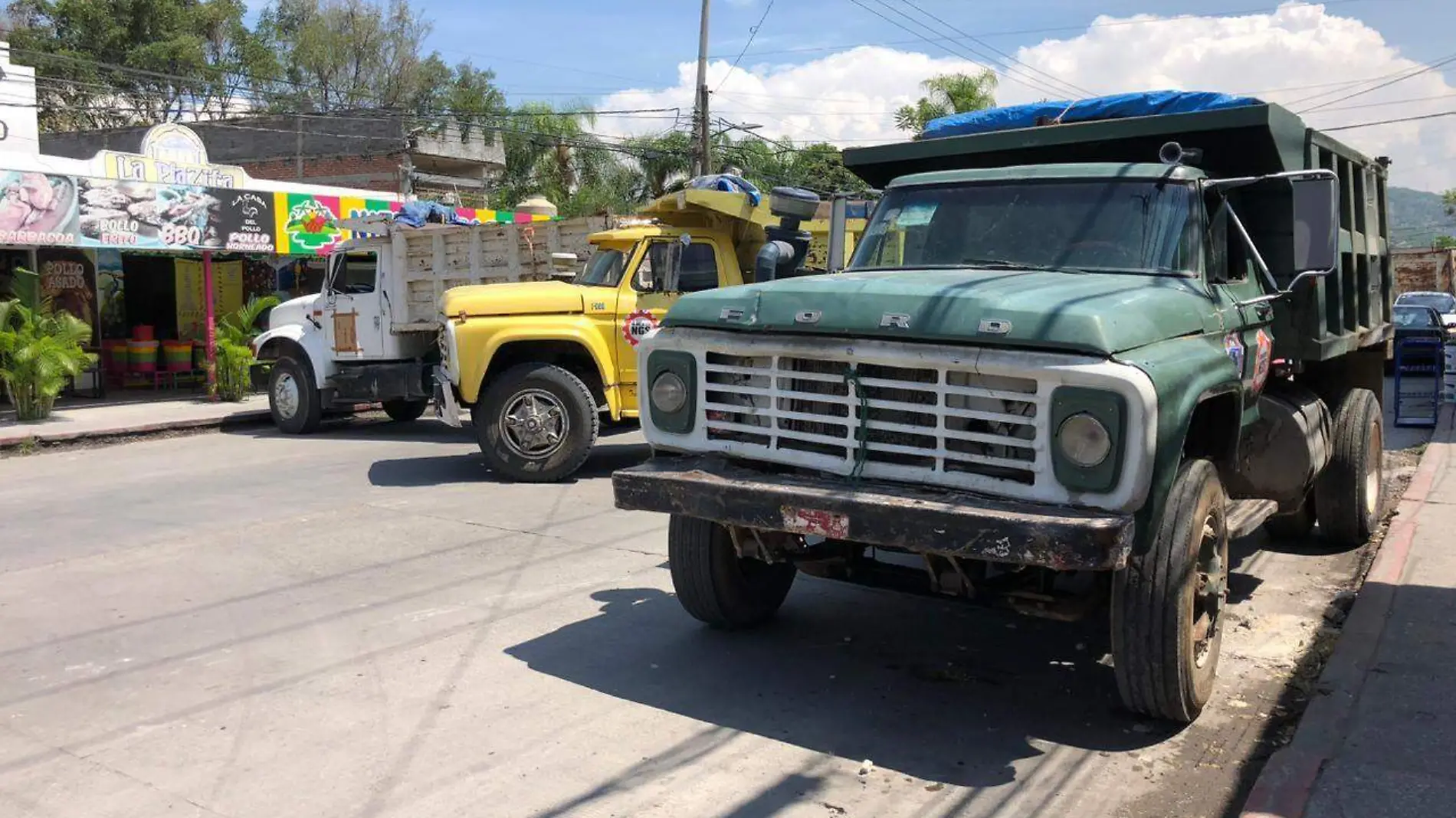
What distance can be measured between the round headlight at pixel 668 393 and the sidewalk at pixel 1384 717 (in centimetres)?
271

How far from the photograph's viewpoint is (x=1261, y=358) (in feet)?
19.0

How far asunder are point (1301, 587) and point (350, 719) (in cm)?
541

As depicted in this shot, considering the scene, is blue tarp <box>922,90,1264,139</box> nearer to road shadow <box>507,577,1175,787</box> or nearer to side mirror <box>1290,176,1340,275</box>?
side mirror <box>1290,176,1340,275</box>

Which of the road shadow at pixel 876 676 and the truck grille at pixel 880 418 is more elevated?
the truck grille at pixel 880 418

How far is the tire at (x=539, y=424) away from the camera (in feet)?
34.8

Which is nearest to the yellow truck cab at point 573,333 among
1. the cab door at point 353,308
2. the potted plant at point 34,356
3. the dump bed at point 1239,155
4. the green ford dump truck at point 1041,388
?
the cab door at point 353,308

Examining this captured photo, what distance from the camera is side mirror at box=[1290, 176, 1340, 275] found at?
538 centimetres

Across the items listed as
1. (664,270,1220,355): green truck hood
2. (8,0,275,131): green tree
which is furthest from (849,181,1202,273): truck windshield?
(8,0,275,131): green tree

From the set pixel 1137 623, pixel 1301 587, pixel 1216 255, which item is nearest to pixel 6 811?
pixel 1137 623

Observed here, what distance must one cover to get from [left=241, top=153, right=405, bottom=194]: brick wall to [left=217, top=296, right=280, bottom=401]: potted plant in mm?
17323

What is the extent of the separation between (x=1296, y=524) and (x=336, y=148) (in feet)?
113

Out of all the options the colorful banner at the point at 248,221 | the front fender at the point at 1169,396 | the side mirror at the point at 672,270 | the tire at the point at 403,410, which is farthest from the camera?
the colorful banner at the point at 248,221

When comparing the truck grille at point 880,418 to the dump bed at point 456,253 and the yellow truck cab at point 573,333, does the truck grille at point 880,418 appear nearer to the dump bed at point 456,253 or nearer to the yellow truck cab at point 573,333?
the yellow truck cab at point 573,333

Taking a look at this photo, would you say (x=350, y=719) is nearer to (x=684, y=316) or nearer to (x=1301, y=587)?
(x=684, y=316)
